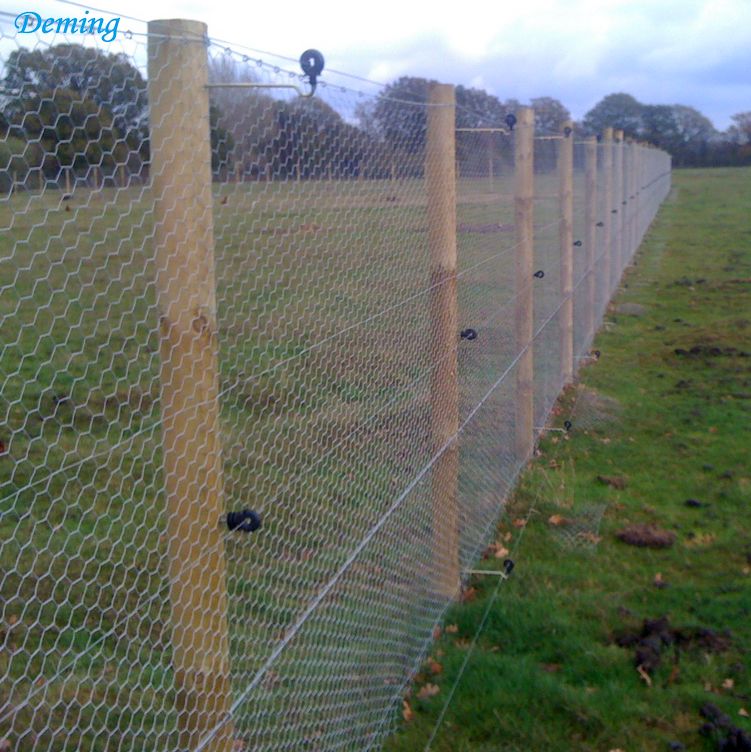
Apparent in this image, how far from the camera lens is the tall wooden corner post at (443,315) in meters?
4.65

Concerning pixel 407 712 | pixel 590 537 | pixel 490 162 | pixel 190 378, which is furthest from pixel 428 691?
pixel 490 162

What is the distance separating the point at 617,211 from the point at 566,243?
6733 millimetres

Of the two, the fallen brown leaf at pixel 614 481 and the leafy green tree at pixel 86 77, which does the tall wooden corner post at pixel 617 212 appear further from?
the leafy green tree at pixel 86 77

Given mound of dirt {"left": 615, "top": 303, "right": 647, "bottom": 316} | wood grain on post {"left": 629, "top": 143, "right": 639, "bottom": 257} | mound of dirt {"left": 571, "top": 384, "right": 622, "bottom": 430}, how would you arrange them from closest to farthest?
mound of dirt {"left": 571, "top": 384, "right": 622, "bottom": 430}, mound of dirt {"left": 615, "top": 303, "right": 647, "bottom": 316}, wood grain on post {"left": 629, "top": 143, "right": 639, "bottom": 257}

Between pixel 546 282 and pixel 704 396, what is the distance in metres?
2.14

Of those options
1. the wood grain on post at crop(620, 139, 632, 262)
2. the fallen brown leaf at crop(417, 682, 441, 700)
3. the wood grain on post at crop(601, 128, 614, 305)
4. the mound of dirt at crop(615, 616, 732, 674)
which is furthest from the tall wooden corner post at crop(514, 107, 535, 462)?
the wood grain on post at crop(620, 139, 632, 262)

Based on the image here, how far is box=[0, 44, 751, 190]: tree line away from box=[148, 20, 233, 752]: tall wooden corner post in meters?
0.07

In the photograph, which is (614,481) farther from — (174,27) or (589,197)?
(174,27)

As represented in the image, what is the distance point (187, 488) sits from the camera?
2453 mm

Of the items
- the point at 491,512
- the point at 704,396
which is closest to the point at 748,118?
the point at 704,396

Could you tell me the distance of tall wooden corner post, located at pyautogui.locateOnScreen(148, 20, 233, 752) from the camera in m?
2.34

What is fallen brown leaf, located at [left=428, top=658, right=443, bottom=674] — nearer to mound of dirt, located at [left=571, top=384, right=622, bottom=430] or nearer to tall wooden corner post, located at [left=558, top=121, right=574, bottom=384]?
mound of dirt, located at [left=571, top=384, right=622, bottom=430]

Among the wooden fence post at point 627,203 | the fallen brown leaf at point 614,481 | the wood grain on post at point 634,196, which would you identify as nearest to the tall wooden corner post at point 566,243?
the fallen brown leaf at point 614,481

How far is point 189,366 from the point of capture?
244 cm
